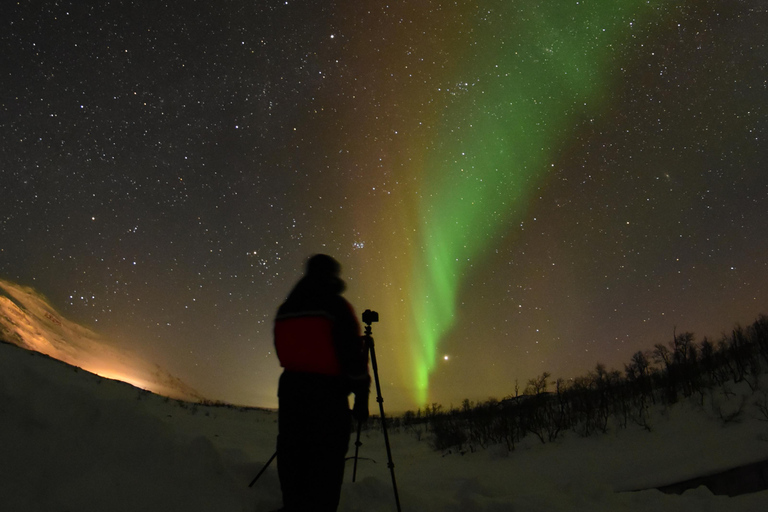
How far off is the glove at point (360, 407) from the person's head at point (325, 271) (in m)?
0.84

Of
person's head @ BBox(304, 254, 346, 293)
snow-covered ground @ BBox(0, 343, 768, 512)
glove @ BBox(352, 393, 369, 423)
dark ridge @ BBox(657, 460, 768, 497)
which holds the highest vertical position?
person's head @ BBox(304, 254, 346, 293)

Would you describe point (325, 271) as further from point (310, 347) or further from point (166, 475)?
point (166, 475)

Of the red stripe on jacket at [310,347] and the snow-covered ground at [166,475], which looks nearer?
the red stripe on jacket at [310,347]

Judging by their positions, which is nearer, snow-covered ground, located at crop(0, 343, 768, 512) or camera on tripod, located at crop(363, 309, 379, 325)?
snow-covered ground, located at crop(0, 343, 768, 512)

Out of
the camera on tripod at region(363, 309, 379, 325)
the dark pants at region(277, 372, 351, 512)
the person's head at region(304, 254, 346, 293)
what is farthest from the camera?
the camera on tripod at region(363, 309, 379, 325)

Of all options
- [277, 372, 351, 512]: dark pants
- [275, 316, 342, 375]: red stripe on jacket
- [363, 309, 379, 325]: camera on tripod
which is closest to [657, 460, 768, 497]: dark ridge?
[363, 309, 379, 325]: camera on tripod

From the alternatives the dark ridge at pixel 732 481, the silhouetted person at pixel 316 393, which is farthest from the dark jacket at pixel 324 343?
the dark ridge at pixel 732 481

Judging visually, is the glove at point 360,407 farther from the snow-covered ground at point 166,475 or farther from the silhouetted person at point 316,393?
the snow-covered ground at point 166,475

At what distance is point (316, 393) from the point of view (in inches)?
107

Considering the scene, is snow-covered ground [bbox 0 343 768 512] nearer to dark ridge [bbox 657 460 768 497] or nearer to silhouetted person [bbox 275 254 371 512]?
dark ridge [bbox 657 460 768 497]

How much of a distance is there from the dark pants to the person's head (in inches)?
28.6

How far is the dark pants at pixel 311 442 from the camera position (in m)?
2.65

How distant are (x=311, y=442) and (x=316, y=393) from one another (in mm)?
335

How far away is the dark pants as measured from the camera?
2.65 meters
